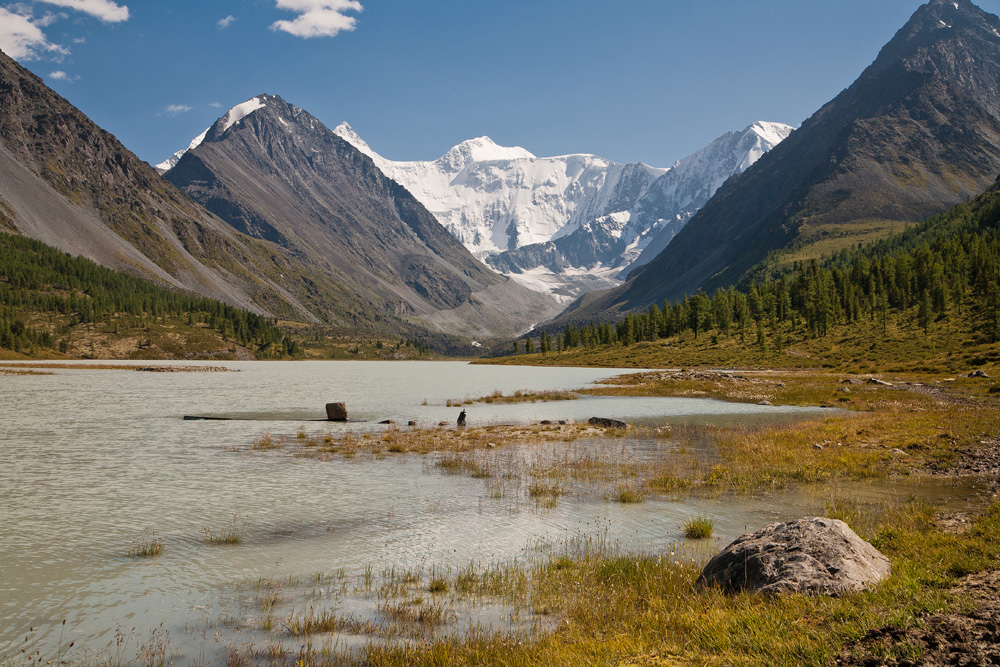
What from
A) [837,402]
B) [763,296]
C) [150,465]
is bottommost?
[837,402]

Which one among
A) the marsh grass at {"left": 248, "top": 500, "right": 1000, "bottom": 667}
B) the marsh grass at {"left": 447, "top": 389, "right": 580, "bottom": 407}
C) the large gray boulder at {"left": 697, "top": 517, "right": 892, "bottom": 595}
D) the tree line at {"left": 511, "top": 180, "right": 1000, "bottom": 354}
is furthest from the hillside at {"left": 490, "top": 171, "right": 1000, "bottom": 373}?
the large gray boulder at {"left": 697, "top": 517, "right": 892, "bottom": 595}

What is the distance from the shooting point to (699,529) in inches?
738

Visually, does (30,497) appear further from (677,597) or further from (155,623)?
(677,597)

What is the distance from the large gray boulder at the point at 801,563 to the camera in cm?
1164

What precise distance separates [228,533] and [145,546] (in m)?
2.47

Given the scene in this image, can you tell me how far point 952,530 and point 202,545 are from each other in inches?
893

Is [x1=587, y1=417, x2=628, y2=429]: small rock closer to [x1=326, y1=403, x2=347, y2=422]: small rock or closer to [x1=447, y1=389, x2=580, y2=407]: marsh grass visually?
[x1=326, y1=403, x2=347, y2=422]: small rock

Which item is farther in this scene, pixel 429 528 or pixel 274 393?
pixel 274 393

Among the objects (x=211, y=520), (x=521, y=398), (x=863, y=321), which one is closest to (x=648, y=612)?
(x=211, y=520)

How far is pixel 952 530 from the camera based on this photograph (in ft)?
52.0

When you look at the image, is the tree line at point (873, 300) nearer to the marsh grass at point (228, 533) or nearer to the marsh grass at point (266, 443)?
the marsh grass at point (266, 443)

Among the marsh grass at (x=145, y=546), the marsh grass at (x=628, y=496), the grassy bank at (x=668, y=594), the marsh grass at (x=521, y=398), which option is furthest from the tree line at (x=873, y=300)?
the marsh grass at (x=145, y=546)

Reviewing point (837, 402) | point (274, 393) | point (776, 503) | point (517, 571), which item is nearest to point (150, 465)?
point (517, 571)

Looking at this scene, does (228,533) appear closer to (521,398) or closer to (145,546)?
(145,546)
